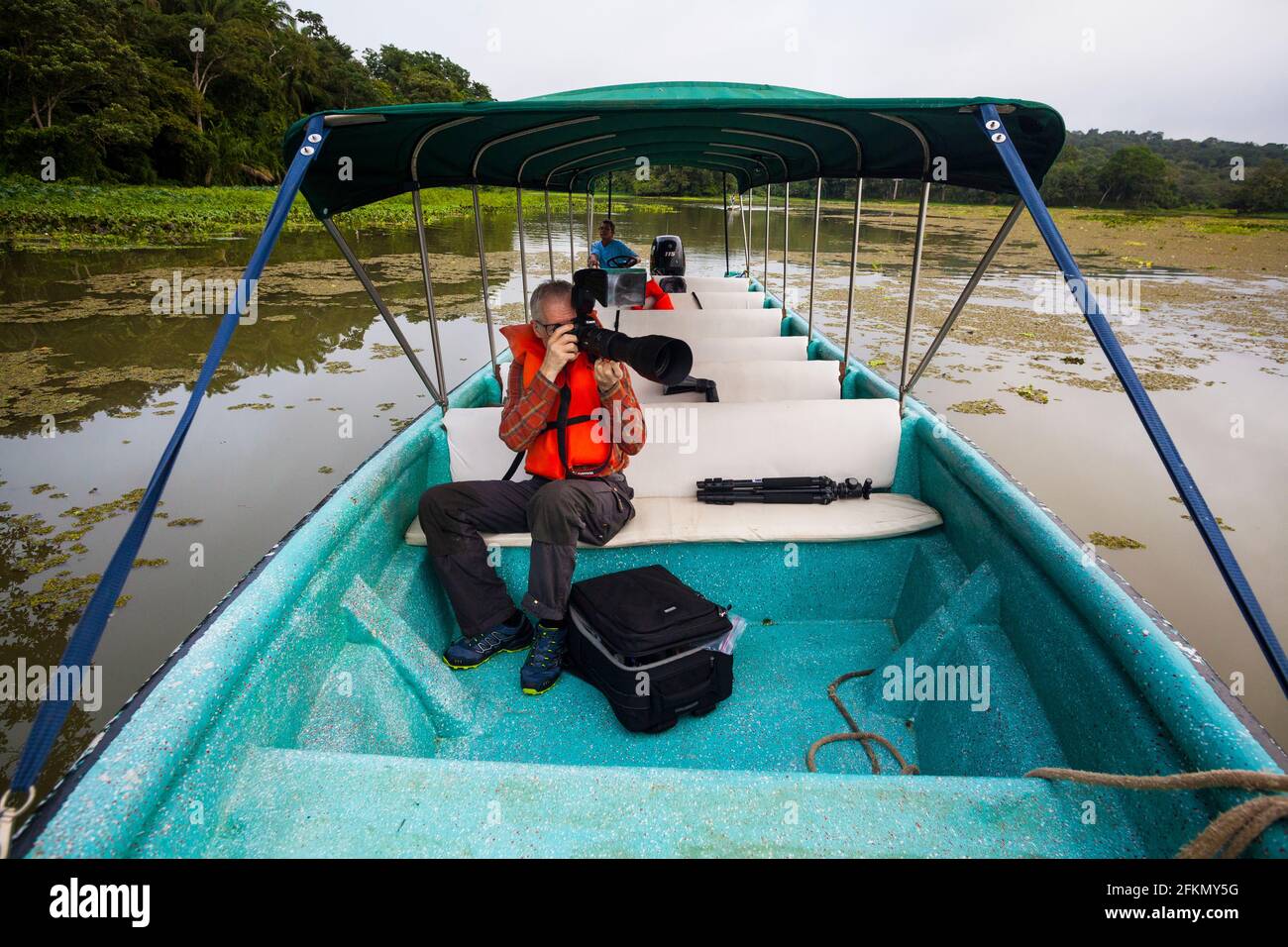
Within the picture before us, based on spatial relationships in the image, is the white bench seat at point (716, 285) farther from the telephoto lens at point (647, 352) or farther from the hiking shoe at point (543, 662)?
the hiking shoe at point (543, 662)

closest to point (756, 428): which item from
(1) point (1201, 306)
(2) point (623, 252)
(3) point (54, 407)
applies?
(2) point (623, 252)

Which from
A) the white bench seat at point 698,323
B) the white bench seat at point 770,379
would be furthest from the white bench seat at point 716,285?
the white bench seat at point 770,379

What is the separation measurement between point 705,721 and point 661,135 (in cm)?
260

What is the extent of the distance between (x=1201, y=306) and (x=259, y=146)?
3412cm

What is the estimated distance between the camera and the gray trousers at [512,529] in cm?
222

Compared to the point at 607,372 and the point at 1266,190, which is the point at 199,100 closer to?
the point at 607,372

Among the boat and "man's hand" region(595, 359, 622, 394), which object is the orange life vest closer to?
"man's hand" region(595, 359, 622, 394)

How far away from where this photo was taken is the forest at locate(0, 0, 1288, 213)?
20.8 metres

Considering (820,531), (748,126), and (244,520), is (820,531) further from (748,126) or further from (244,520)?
(244,520)

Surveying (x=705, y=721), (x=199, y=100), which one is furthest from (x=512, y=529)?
(x=199, y=100)

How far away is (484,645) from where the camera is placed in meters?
2.36

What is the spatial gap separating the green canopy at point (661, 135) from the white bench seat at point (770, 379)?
976 mm

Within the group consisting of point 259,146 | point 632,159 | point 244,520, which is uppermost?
point 259,146
